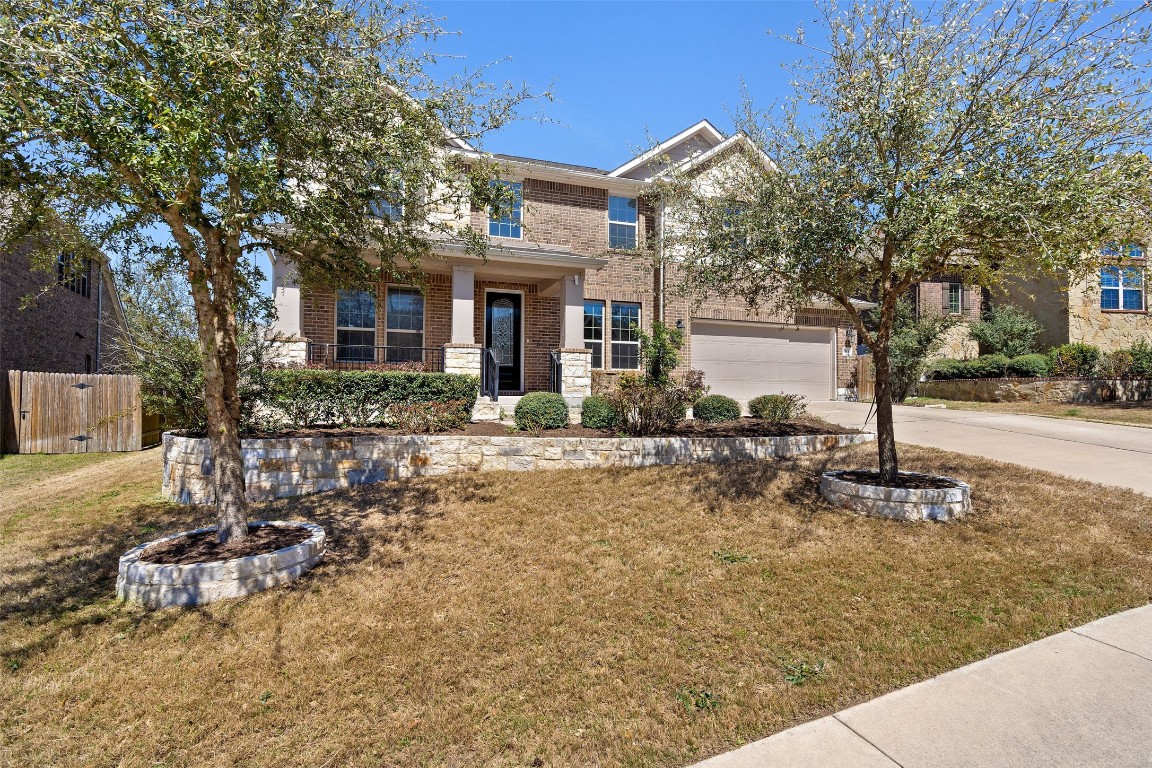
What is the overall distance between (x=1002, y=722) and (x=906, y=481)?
399 cm

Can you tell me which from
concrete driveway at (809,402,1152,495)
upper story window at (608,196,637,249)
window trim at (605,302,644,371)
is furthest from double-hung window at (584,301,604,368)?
concrete driveway at (809,402,1152,495)

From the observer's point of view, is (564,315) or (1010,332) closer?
(564,315)

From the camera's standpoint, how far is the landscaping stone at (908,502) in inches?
218

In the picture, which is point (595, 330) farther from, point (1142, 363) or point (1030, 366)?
point (1142, 363)

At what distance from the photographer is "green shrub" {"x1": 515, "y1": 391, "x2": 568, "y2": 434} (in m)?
8.50

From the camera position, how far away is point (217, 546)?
4797 mm

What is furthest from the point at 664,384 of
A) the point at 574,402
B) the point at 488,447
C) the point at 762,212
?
the point at 762,212

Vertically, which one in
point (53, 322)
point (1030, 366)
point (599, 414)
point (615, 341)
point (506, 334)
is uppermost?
point (53, 322)

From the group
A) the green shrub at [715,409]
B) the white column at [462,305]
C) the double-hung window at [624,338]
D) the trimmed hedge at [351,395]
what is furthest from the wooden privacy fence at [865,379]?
the trimmed hedge at [351,395]

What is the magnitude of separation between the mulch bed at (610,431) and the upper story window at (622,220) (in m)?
6.28

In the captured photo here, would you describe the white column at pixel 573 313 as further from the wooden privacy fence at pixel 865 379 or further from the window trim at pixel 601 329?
the wooden privacy fence at pixel 865 379

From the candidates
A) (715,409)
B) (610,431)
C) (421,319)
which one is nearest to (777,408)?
(715,409)

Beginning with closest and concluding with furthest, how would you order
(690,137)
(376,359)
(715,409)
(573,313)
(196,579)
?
(196,579) < (715,409) < (573,313) < (376,359) < (690,137)

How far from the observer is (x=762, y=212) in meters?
5.76
